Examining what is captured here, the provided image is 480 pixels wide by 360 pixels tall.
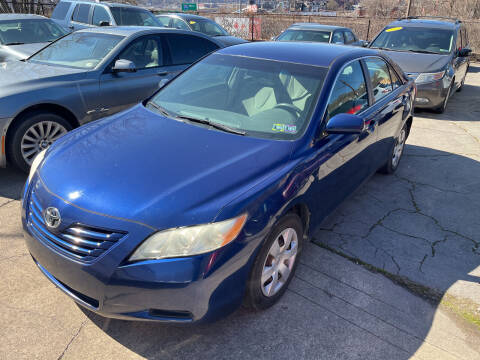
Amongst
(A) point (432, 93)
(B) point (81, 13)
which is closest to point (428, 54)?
(A) point (432, 93)

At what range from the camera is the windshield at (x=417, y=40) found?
8.87 meters

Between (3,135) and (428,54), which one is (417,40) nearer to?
(428,54)

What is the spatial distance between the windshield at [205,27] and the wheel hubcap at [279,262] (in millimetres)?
10745

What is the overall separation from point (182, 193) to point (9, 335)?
4.45 ft

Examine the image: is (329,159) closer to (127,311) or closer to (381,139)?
(381,139)

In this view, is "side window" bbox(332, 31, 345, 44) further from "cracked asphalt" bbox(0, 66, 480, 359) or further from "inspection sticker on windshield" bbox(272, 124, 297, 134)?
"inspection sticker on windshield" bbox(272, 124, 297, 134)

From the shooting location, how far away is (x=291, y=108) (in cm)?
312

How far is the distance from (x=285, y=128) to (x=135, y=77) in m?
3.25

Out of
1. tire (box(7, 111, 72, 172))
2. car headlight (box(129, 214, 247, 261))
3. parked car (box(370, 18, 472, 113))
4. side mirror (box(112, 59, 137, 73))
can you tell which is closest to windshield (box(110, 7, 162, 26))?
parked car (box(370, 18, 472, 113))

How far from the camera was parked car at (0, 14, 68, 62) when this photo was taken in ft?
27.0

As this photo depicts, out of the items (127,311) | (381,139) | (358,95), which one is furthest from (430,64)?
(127,311)

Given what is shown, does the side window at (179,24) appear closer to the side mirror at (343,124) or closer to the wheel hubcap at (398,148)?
the wheel hubcap at (398,148)

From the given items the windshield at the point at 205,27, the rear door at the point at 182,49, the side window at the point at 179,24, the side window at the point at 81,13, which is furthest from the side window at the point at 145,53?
A: the side window at the point at 179,24

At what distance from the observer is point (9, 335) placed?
2402 millimetres
